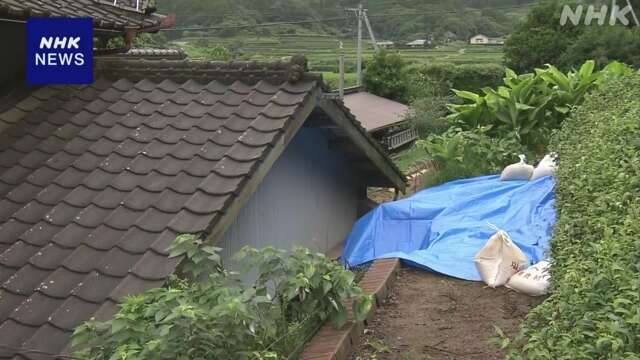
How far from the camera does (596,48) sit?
3322 cm

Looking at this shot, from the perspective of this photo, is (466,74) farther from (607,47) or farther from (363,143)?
(363,143)

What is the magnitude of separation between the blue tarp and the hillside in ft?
125

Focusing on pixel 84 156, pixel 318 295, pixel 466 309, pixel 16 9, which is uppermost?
→ pixel 16 9

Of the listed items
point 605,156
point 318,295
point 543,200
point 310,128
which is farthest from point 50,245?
point 543,200

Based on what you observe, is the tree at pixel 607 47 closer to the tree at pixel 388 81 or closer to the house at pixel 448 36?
the tree at pixel 388 81

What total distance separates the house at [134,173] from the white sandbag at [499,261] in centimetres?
164

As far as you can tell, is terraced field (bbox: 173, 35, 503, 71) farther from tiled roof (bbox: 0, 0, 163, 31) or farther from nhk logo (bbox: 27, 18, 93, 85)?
nhk logo (bbox: 27, 18, 93, 85)

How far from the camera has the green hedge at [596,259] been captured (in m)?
2.42

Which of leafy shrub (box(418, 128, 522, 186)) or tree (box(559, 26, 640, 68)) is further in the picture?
tree (box(559, 26, 640, 68))

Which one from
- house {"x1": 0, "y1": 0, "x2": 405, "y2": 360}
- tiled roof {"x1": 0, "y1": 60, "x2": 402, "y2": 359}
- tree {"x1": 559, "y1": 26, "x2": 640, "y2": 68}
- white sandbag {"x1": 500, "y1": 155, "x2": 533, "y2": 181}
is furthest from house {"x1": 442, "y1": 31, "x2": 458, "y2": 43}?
tiled roof {"x1": 0, "y1": 60, "x2": 402, "y2": 359}

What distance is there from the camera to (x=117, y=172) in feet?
14.1

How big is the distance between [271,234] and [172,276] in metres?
2.26

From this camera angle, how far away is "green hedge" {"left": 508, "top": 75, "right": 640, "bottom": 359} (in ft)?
7.95

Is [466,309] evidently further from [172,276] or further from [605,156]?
[172,276]
